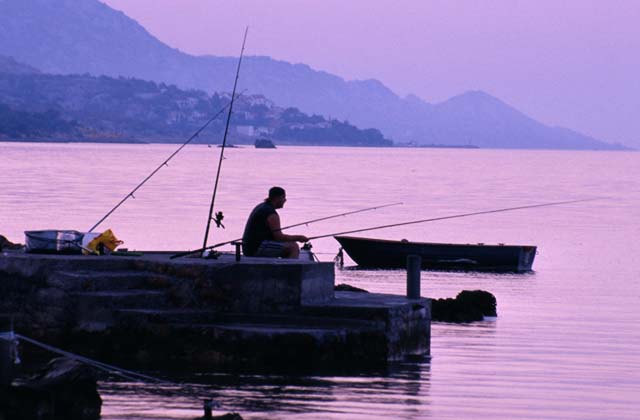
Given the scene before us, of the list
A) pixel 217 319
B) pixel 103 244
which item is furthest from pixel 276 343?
pixel 103 244

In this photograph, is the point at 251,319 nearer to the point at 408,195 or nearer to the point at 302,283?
the point at 302,283

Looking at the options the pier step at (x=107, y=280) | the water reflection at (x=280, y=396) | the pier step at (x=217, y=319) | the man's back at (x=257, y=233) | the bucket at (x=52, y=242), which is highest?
the man's back at (x=257, y=233)

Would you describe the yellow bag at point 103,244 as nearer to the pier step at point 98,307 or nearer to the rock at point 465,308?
the pier step at point 98,307

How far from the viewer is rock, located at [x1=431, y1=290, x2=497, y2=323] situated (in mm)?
19984

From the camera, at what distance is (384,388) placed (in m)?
13.1

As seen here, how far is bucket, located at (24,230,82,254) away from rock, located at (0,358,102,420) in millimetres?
3448

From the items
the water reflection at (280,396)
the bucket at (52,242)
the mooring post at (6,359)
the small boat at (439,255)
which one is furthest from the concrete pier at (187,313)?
the small boat at (439,255)

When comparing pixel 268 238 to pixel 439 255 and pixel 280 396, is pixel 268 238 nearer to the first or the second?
pixel 280 396

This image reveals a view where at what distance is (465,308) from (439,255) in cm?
1157

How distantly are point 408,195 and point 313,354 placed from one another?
70.4 meters

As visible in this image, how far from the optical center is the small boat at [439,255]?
32000 millimetres

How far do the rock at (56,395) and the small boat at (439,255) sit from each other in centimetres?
2075

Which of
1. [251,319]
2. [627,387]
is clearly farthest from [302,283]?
[627,387]

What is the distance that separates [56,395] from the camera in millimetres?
11148
